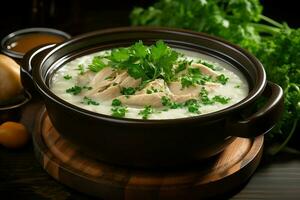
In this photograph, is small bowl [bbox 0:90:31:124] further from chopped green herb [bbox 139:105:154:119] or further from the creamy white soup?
chopped green herb [bbox 139:105:154:119]

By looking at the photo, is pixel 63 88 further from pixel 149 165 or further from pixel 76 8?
pixel 76 8

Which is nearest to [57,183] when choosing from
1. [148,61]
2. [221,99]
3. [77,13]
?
[148,61]

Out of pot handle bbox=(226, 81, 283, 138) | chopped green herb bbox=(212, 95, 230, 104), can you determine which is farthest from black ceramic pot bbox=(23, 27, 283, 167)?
chopped green herb bbox=(212, 95, 230, 104)

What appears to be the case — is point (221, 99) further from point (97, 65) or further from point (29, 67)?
point (29, 67)

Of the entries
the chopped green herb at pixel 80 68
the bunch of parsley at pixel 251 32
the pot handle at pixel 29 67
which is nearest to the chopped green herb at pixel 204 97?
the bunch of parsley at pixel 251 32

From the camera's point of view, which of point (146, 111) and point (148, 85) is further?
point (148, 85)
